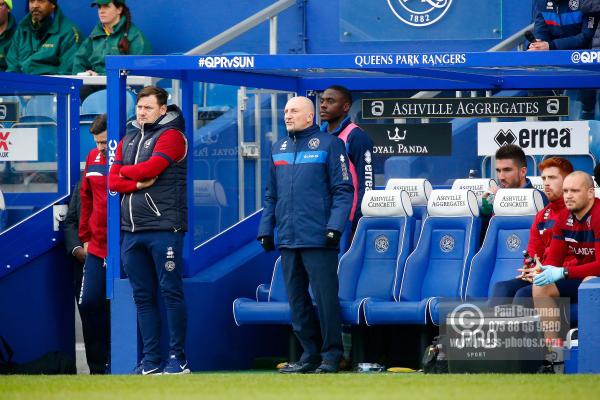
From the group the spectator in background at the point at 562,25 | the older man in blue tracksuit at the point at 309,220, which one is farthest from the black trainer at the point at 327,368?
the spectator in background at the point at 562,25

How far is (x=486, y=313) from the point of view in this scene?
11.0 m

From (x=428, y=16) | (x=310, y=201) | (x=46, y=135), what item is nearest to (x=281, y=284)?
(x=310, y=201)

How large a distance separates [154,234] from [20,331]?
2.36m

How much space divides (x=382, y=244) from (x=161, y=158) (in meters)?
2.44

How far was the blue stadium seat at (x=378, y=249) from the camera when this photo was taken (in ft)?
41.3

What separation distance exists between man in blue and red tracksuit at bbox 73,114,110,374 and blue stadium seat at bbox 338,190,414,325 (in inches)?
78.3

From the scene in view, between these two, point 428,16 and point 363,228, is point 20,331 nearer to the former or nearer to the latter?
point 363,228

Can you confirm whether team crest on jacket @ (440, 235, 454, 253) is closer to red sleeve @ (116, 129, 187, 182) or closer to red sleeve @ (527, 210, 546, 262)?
red sleeve @ (527, 210, 546, 262)

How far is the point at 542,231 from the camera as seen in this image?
1158 cm

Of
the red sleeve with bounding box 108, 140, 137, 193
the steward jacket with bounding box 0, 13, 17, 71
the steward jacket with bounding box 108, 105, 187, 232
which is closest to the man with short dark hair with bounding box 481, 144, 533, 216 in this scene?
the steward jacket with bounding box 108, 105, 187, 232

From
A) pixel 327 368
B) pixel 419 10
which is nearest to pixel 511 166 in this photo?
pixel 327 368

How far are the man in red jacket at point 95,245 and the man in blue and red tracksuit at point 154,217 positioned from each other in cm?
120

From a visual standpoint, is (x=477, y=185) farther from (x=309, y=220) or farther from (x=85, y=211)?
(x=85, y=211)

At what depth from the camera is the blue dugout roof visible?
1124cm
